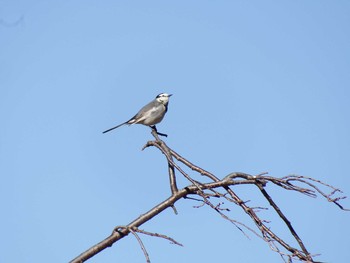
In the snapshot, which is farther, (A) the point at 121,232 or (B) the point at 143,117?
(B) the point at 143,117

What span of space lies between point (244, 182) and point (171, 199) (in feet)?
1.31

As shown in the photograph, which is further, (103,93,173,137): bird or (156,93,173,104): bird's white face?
(156,93,173,104): bird's white face

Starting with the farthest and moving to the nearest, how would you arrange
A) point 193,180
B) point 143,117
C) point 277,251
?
1. point 143,117
2. point 193,180
3. point 277,251

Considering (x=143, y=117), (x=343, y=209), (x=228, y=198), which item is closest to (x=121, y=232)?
(x=228, y=198)

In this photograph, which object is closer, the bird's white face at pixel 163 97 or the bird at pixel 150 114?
the bird at pixel 150 114

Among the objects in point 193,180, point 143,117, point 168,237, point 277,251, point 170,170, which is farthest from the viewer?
point 143,117

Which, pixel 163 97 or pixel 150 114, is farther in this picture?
pixel 163 97

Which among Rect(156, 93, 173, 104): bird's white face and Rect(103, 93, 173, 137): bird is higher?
Rect(156, 93, 173, 104): bird's white face

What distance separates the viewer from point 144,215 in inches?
112

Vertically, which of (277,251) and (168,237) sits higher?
(168,237)

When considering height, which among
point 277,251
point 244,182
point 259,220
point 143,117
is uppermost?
point 143,117

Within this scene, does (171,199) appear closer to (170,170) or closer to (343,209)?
(170,170)

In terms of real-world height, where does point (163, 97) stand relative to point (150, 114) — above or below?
above

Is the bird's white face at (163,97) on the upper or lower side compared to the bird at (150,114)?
upper
